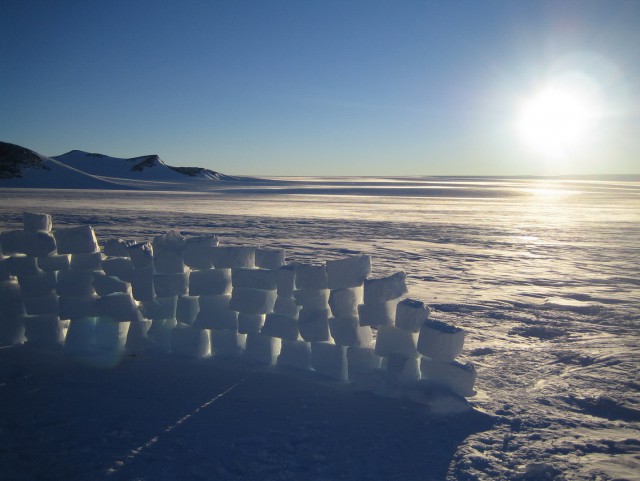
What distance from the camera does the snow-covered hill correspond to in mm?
43781

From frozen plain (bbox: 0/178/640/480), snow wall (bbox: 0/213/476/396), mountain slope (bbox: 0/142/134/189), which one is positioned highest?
mountain slope (bbox: 0/142/134/189)

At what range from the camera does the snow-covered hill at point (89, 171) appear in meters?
43.8

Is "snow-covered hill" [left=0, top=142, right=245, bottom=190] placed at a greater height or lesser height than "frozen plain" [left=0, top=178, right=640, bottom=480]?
greater

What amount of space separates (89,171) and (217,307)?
221ft

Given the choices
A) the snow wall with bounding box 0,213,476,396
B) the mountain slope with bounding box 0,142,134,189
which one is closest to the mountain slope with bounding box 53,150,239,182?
the mountain slope with bounding box 0,142,134,189

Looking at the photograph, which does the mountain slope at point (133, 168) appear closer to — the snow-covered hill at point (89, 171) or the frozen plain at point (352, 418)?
the snow-covered hill at point (89, 171)

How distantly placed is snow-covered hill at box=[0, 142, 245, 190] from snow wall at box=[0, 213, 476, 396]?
4185 cm

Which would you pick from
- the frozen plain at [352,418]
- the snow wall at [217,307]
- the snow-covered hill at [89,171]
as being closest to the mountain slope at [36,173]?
the snow-covered hill at [89,171]

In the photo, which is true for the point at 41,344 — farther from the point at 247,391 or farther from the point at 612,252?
the point at 612,252

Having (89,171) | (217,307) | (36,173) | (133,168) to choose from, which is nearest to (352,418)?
(217,307)

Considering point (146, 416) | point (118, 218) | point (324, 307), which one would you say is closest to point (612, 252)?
point (324, 307)

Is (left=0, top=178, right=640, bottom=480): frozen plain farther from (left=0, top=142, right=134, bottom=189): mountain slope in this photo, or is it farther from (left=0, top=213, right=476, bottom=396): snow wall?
(left=0, top=142, right=134, bottom=189): mountain slope

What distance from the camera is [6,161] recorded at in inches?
1827

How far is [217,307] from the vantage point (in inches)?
180
